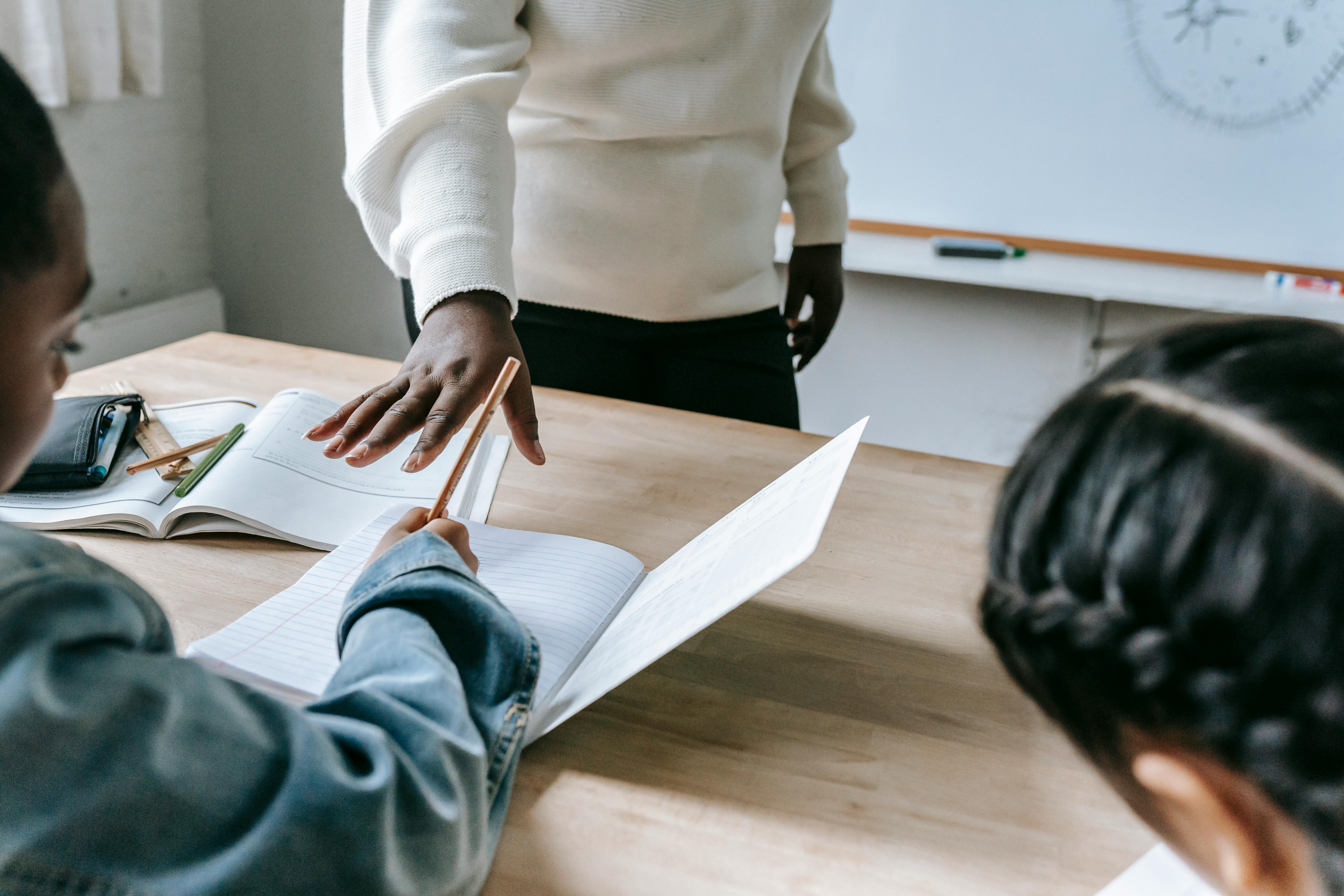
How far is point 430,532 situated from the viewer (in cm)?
58

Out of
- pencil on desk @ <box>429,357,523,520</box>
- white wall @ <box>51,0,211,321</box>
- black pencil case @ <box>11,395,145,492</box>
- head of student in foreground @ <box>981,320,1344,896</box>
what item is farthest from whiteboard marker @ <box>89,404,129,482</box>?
white wall @ <box>51,0,211,321</box>

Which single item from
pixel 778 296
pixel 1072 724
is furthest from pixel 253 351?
pixel 1072 724

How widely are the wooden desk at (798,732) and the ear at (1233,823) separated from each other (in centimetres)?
11

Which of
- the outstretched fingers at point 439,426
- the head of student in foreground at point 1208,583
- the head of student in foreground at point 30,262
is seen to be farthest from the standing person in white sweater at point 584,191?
the head of student in foreground at point 1208,583

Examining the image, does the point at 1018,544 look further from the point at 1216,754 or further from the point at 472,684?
the point at 472,684

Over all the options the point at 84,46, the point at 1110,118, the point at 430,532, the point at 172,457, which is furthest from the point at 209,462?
the point at 1110,118

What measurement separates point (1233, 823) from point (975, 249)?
1773 millimetres

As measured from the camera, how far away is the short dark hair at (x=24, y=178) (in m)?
0.36

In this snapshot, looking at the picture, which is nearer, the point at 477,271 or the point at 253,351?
the point at 477,271

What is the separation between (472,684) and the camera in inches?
19.7

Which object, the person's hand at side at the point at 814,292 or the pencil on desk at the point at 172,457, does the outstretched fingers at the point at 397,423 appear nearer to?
the pencil on desk at the point at 172,457

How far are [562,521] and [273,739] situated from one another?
0.42 meters

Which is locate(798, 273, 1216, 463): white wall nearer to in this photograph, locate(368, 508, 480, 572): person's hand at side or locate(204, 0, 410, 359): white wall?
locate(204, 0, 410, 359): white wall

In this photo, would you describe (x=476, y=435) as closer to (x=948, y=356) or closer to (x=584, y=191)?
(x=584, y=191)
